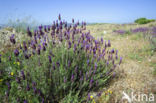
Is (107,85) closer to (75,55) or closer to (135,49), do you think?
(75,55)

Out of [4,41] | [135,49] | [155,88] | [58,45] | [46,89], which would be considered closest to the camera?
[46,89]

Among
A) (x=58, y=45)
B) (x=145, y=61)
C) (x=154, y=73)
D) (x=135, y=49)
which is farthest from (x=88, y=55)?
(x=135, y=49)

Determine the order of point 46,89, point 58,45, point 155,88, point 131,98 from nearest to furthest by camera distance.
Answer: point 46,89
point 131,98
point 155,88
point 58,45

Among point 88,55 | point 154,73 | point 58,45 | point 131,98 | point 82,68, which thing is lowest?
point 131,98

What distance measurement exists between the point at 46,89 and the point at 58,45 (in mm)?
1026

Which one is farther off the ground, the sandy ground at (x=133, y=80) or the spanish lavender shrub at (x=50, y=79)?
the spanish lavender shrub at (x=50, y=79)

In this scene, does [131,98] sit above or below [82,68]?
below

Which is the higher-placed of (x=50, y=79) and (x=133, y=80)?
(x=50, y=79)

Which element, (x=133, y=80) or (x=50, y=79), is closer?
(x=50, y=79)

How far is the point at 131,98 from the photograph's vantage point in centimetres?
185

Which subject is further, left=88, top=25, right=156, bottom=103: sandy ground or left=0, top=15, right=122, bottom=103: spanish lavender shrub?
left=88, top=25, right=156, bottom=103: sandy ground

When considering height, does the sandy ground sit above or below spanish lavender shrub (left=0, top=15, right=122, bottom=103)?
below

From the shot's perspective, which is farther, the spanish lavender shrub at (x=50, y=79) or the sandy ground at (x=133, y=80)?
the sandy ground at (x=133, y=80)

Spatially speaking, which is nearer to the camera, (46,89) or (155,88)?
(46,89)
